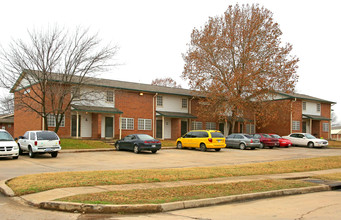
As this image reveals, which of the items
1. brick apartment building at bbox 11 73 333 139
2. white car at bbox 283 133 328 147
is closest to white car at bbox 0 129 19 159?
brick apartment building at bbox 11 73 333 139

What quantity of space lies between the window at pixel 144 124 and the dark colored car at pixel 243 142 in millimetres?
9423

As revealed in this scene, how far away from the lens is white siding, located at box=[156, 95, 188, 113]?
127ft

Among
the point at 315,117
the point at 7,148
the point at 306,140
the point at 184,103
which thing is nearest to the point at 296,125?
the point at 315,117

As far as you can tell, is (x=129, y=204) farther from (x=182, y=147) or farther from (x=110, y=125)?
(x=110, y=125)

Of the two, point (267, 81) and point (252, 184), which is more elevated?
point (267, 81)

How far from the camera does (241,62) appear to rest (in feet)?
118

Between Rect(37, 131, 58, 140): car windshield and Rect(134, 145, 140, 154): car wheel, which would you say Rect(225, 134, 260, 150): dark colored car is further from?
Rect(37, 131, 58, 140): car windshield

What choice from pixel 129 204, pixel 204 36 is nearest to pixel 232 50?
pixel 204 36

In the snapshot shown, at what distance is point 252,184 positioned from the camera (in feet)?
37.1

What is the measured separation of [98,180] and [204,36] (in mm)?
28466

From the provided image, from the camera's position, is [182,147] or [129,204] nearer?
[129,204]

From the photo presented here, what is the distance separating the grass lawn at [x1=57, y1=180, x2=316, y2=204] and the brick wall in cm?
2401

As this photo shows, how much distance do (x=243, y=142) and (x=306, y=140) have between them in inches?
367

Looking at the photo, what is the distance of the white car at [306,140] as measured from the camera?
3491cm
